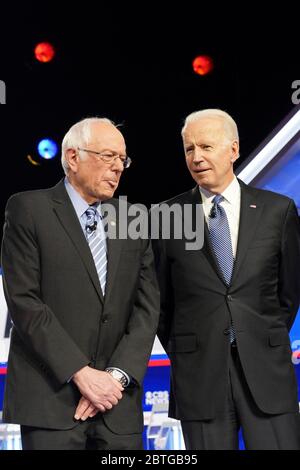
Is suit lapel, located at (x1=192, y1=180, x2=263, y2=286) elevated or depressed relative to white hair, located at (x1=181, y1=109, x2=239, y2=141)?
depressed

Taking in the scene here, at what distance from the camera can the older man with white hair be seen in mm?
3340

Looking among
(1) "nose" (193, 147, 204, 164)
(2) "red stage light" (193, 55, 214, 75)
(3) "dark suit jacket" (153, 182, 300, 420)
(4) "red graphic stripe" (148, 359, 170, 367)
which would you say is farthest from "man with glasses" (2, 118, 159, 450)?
(2) "red stage light" (193, 55, 214, 75)

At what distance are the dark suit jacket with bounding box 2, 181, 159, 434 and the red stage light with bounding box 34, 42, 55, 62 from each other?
12.2 ft

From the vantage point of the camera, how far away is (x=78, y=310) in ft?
10.2

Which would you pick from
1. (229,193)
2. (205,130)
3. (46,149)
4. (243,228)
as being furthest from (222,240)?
(46,149)

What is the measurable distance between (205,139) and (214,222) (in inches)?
13.4

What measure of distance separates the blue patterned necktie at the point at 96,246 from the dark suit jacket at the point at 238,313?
406mm

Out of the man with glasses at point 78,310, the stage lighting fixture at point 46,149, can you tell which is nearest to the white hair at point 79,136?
the man with glasses at point 78,310

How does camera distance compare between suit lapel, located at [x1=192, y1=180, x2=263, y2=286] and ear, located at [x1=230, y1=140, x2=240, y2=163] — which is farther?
ear, located at [x1=230, y1=140, x2=240, y2=163]

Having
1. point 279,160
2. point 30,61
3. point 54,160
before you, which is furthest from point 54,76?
point 279,160

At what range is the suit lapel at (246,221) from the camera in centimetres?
342

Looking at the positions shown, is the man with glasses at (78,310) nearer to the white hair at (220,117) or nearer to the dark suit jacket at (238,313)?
the dark suit jacket at (238,313)

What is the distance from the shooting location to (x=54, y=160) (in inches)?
274

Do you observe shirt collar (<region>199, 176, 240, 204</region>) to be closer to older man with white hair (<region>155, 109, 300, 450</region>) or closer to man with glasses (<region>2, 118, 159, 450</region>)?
older man with white hair (<region>155, 109, 300, 450</region>)
